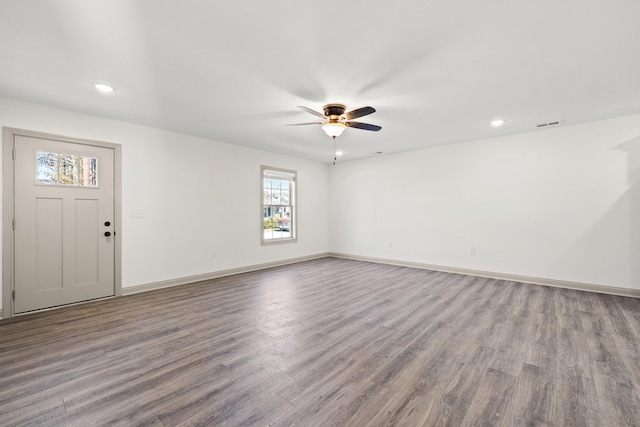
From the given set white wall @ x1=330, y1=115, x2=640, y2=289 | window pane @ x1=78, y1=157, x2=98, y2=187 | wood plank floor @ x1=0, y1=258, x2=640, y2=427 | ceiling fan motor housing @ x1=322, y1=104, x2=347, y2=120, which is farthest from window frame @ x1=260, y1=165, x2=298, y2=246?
ceiling fan motor housing @ x1=322, y1=104, x2=347, y2=120

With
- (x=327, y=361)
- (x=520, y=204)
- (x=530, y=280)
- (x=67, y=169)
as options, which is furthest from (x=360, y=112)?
(x=530, y=280)

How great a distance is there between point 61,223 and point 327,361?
4011 mm

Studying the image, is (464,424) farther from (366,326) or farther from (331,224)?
(331,224)

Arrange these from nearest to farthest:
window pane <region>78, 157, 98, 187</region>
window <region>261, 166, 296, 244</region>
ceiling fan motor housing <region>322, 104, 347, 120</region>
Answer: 1. ceiling fan motor housing <region>322, 104, 347, 120</region>
2. window pane <region>78, 157, 98, 187</region>
3. window <region>261, 166, 296, 244</region>

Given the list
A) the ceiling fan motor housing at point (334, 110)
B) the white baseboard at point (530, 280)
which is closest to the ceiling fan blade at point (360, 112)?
the ceiling fan motor housing at point (334, 110)

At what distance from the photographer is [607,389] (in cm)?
197

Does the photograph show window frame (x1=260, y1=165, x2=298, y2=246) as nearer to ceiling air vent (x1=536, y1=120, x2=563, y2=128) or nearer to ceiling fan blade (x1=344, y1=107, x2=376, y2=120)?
ceiling fan blade (x1=344, y1=107, x2=376, y2=120)

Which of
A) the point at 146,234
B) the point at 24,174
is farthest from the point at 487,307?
the point at 24,174

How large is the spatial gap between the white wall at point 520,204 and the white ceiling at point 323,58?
704 millimetres

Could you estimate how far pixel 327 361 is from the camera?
2350mm

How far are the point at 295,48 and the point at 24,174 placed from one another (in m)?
3.82

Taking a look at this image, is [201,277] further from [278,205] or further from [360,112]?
[360,112]

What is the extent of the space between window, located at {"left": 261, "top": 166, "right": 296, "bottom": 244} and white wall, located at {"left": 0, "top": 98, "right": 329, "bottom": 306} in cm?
21

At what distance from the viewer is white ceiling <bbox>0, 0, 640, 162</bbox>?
1969mm
